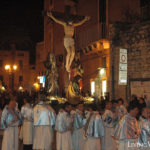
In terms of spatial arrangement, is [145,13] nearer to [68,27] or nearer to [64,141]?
[68,27]

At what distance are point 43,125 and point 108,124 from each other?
2.11m

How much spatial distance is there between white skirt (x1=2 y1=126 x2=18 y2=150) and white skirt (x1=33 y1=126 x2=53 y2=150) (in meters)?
0.67

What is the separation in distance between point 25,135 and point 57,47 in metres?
19.5

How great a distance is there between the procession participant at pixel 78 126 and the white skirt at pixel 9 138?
6.08 feet

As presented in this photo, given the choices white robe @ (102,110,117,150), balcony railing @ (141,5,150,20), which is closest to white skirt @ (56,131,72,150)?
white robe @ (102,110,117,150)

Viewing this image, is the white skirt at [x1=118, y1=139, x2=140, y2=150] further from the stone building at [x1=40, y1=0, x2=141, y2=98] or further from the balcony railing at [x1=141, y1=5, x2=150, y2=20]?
the balcony railing at [x1=141, y1=5, x2=150, y2=20]

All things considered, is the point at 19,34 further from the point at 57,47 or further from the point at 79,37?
the point at 79,37

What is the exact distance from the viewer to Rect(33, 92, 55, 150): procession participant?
9273 millimetres

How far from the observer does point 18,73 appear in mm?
55031

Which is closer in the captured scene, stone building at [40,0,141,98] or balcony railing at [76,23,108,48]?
stone building at [40,0,141,98]

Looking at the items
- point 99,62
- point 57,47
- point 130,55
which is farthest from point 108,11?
point 57,47

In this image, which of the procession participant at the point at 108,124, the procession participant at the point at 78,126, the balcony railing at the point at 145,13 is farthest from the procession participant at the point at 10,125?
the balcony railing at the point at 145,13

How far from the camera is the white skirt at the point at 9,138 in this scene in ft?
29.6

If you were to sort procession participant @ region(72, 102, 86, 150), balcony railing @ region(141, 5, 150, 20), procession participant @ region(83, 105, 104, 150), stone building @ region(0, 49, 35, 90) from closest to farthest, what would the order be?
procession participant @ region(83, 105, 104, 150), procession participant @ region(72, 102, 86, 150), balcony railing @ region(141, 5, 150, 20), stone building @ region(0, 49, 35, 90)
